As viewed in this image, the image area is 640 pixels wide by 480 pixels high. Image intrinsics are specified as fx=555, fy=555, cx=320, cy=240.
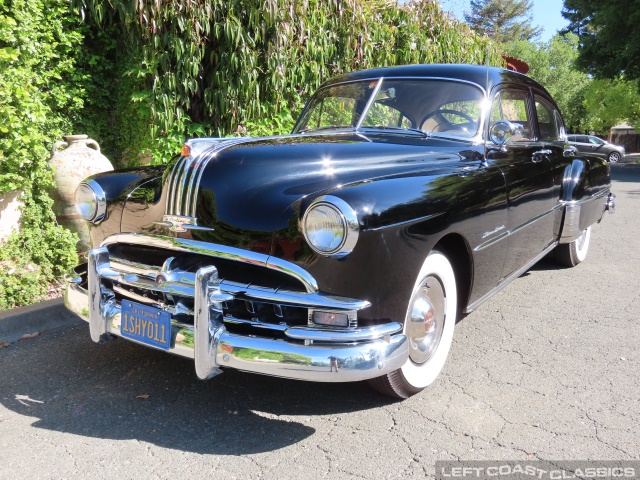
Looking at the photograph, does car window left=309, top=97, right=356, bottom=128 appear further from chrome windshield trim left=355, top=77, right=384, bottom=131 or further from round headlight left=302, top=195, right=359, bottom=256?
round headlight left=302, top=195, right=359, bottom=256

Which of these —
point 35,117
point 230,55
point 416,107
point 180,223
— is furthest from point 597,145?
point 180,223

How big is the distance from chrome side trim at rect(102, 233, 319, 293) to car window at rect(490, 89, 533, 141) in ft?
6.62

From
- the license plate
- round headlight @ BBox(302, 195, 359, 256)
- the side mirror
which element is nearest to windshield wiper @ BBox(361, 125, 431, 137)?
the side mirror

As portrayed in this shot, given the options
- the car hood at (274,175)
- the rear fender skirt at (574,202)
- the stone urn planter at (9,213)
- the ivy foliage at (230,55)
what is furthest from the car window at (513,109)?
the stone urn planter at (9,213)

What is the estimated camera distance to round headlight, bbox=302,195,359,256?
2172mm

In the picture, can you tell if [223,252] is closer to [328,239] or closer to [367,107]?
[328,239]

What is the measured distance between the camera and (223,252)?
7.70ft

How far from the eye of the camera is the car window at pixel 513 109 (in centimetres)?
370

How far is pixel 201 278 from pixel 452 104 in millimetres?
2161

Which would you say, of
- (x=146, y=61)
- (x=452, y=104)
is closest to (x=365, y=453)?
(x=452, y=104)

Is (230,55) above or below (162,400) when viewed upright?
above

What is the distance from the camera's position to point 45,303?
393 cm

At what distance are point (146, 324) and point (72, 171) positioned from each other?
2.72 m

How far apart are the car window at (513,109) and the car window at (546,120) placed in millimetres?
244
